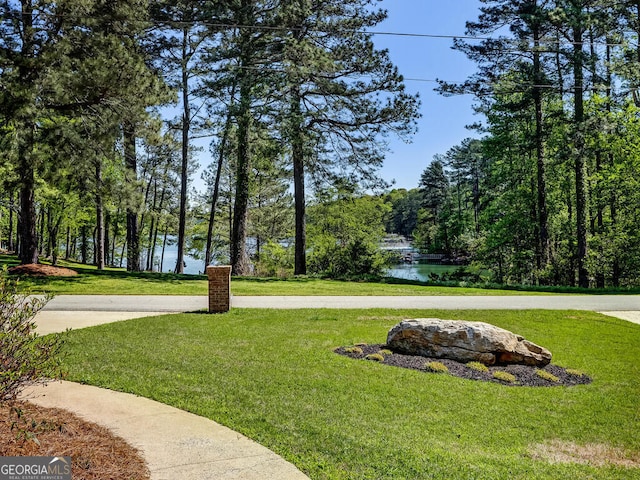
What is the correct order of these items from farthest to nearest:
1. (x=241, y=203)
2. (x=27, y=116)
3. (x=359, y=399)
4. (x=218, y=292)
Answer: (x=241, y=203)
(x=27, y=116)
(x=218, y=292)
(x=359, y=399)

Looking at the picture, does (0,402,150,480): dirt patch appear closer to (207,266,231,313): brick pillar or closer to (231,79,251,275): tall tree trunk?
(207,266,231,313): brick pillar

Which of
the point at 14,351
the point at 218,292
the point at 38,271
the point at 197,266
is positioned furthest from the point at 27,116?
the point at 197,266

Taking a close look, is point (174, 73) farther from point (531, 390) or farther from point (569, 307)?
point (531, 390)

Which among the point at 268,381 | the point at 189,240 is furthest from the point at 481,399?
the point at 189,240

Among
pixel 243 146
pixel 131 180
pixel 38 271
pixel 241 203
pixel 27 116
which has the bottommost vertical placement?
pixel 38 271

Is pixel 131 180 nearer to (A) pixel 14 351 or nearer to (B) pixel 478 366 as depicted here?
(B) pixel 478 366

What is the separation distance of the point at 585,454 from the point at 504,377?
74.8 inches

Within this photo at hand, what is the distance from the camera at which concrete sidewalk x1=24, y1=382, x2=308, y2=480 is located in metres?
2.79

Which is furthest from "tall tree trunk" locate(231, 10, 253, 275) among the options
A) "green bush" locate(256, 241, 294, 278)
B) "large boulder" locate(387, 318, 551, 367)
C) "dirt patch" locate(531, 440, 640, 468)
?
"dirt patch" locate(531, 440, 640, 468)

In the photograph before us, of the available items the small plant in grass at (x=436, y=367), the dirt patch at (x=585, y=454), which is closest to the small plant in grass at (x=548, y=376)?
the small plant in grass at (x=436, y=367)

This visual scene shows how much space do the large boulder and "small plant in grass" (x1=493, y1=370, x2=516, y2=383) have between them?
1.54 ft

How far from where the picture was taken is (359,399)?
4332 mm

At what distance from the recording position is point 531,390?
5023 mm

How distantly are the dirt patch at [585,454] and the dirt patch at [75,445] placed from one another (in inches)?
114
